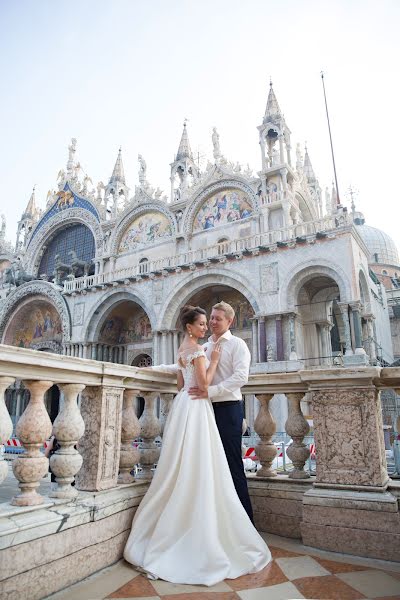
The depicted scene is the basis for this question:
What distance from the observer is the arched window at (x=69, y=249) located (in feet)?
76.7

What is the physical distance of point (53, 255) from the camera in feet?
83.6

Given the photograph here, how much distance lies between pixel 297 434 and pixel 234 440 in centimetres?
68

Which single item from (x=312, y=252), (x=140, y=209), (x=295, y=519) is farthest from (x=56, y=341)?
(x=295, y=519)

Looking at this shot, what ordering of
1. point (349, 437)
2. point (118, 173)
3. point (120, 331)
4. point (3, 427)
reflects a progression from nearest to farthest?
point (3, 427) → point (349, 437) → point (120, 331) → point (118, 173)

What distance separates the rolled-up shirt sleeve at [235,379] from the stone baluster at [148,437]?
2.33ft

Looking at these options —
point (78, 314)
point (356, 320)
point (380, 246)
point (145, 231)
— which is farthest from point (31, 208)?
point (380, 246)

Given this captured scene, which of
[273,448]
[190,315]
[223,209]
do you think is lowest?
[273,448]

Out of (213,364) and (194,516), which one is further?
(213,364)

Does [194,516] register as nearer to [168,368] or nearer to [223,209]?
[168,368]

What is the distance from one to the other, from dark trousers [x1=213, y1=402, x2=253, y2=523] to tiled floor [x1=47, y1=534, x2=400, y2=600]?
0.44 m

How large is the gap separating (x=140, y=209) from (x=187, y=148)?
388cm

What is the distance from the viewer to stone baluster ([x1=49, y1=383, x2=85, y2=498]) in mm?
2500

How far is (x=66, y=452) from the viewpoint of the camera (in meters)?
2.53

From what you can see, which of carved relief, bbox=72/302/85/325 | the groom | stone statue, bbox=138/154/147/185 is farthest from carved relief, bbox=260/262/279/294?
the groom
